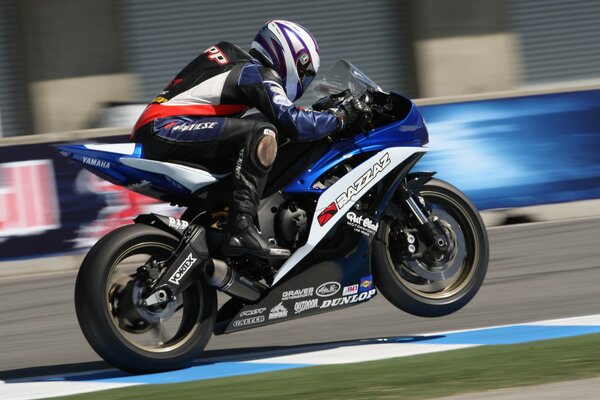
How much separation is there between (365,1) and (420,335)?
37.1ft

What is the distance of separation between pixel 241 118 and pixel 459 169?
646cm

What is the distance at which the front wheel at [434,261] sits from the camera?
6.84 metres

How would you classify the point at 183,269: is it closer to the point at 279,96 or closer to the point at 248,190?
the point at 248,190

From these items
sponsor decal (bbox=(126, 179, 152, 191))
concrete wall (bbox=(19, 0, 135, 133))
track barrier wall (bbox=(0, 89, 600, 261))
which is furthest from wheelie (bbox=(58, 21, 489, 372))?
concrete wall (bbox=(19, 0, 135, 133))

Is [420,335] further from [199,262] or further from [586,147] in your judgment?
[586,147]

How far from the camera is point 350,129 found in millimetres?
6820

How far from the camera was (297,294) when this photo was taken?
6527mm

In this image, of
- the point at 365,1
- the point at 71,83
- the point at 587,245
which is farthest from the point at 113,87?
the point at 587,245

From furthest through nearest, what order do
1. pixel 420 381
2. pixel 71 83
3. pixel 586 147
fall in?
pixel 71 83, pixel 586 147, pixel 420 381

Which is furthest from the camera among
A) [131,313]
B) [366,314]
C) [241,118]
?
[366,314]

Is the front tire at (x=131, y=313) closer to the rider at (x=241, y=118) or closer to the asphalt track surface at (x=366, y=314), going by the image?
the rider at (x=241, y=118)

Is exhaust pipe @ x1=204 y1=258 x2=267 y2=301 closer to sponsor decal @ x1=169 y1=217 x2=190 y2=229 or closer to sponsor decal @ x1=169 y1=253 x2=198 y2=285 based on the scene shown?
sponsor decal @ x1=169 y1=253 x2=198 y2=285

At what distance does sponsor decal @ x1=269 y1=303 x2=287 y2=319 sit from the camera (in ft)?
21.2

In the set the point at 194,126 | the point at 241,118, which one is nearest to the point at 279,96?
the point at 241,118
